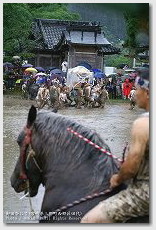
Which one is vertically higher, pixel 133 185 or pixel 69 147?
pixel 69 147

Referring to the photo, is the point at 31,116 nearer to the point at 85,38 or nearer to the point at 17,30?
the point at 17,30

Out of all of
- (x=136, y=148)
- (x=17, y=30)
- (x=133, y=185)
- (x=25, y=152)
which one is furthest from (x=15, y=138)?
(x=17, y=30)

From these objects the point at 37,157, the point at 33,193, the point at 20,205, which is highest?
the point at 37,157

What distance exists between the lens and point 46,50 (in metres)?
32.8

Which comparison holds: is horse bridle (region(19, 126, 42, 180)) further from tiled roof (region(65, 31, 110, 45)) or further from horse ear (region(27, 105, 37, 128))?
tiled roof (region(65, 31, 110, 45))

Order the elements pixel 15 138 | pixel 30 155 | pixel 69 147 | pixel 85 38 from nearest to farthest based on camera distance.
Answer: pixel 69 147, pixel 30 155, pixel 15 138, pixel 85 38

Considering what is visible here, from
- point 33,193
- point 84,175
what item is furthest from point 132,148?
point 33,193

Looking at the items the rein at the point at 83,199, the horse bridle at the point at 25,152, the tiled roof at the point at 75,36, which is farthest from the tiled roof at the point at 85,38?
the rein at the point at 83,199

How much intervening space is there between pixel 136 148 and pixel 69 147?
2.25ft

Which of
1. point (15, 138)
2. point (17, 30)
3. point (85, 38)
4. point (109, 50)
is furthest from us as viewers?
point (109, 50)

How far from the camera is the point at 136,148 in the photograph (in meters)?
2.88

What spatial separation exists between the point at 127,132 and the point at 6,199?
8.83 meters

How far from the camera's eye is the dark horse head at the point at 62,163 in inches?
131

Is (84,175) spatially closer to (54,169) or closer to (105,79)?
(54,169)
